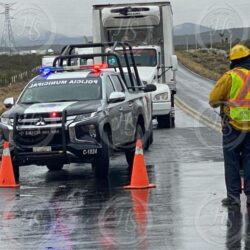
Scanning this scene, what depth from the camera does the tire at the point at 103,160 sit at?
1234 cm

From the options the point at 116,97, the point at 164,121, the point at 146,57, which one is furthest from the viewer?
the point at 146,57

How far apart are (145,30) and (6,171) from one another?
14.4 meters

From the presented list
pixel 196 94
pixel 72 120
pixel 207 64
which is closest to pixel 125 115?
pixel 72 120

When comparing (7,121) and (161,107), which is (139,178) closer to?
(7,121)

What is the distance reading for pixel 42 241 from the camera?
7812 millimetres

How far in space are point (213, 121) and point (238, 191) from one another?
580 inches

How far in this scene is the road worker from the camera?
906 centimetres

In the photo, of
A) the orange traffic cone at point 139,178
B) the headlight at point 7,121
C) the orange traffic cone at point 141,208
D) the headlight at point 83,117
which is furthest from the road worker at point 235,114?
the headlight at point 7,121

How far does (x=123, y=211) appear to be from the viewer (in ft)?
30.8

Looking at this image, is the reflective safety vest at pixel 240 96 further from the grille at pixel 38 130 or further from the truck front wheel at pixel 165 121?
the truck front wheel at pixel 165 121

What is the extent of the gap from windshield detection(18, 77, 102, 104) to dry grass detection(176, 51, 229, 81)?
46.0m

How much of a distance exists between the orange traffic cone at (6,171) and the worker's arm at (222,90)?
4.28 metres

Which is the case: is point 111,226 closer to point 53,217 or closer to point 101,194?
point 53,217

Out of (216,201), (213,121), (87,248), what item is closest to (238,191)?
(216,201)
